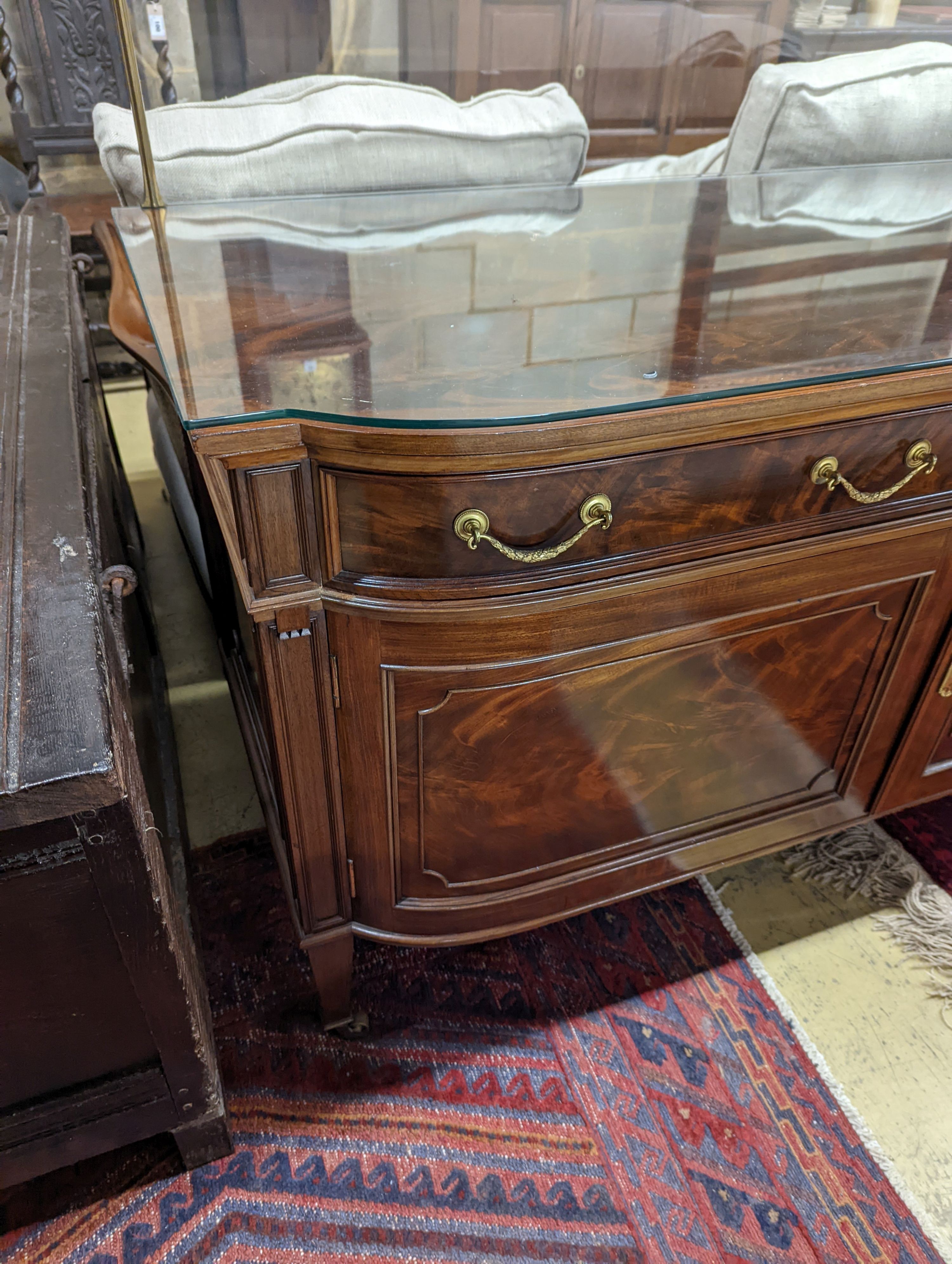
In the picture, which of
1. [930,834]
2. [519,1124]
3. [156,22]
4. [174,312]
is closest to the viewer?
[174,312]

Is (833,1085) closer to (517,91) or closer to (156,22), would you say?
(517,91)

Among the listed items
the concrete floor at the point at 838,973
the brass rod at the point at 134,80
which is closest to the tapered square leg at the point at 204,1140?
the concrete floor at the point at 838,973

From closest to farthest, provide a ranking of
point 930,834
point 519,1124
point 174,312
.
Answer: point 174,312 < point 519,1124 < point 930,834

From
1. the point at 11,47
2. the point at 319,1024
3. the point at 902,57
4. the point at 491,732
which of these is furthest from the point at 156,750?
the point at 11,47

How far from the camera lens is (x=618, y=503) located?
58 cm

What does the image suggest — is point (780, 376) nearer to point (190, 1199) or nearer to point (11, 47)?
point (190, 1199)

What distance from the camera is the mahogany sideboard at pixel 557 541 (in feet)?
1.78

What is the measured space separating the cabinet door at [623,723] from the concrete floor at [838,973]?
0.58 feet

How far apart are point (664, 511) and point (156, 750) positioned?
66 centimetres

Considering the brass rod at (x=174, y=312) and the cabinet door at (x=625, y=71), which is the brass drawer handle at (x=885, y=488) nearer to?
the brass rod at (x=174, y=312)

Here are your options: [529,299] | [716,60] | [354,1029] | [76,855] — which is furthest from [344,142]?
[354,1029]

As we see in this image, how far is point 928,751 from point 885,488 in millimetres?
371

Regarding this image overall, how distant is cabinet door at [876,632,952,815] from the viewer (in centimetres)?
83

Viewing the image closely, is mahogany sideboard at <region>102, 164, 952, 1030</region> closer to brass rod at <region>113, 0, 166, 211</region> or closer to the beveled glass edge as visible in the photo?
the beveled glass edge
